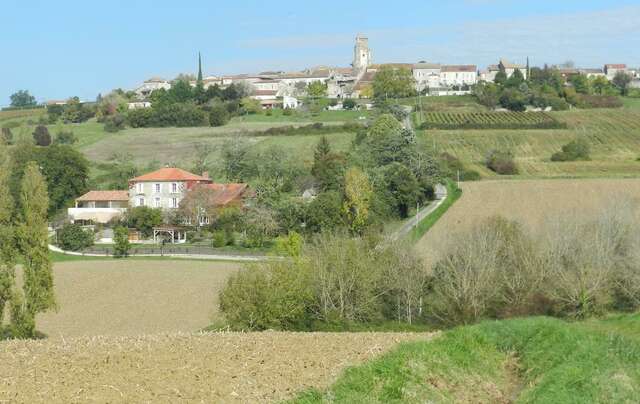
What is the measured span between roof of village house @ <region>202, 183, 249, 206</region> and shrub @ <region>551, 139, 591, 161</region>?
1284 inches

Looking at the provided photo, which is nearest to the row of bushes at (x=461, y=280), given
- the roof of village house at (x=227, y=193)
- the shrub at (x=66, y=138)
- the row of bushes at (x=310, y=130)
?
the roof of village house at (x=227, y=193)

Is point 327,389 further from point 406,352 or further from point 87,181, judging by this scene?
point 87,181

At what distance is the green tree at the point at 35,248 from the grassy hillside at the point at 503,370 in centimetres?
1650

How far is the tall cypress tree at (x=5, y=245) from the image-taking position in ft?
95.8

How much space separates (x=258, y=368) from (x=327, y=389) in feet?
Answer: 7.41

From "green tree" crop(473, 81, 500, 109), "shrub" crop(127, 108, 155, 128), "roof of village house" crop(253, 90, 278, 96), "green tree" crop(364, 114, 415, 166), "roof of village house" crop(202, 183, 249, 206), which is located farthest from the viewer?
"roof of village house" crop(253, 90, 278, 96)

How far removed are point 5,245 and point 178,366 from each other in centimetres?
1660

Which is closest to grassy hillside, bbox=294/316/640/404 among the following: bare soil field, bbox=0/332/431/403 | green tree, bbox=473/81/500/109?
bare soil field, bbox=0/332/431/403

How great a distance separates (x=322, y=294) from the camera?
32.9 m

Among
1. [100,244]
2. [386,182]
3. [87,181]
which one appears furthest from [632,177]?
[87,181]

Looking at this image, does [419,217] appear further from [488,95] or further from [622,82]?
[622,82]

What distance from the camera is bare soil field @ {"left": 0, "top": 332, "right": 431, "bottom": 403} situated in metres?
13.4

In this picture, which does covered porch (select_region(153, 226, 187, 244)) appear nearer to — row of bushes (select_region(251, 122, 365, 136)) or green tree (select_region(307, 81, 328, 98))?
row of bushes (select_region(251, 122, 365, 136))

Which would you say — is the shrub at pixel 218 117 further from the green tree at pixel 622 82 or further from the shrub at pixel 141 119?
the green tree at pixel 622 82
